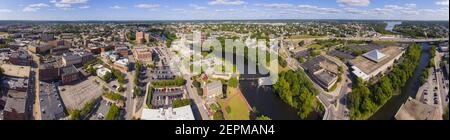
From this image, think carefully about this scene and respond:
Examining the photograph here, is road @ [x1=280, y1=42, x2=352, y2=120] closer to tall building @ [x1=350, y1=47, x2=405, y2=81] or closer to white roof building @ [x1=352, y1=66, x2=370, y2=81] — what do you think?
white roof building @ [x1=352, y1=66, x2=370, y2=81]

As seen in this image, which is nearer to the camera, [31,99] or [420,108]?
[420,108]

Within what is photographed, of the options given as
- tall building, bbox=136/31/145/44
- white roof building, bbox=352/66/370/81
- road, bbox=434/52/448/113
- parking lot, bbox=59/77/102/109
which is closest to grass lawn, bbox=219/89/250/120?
road, bbox=434/52/448/113

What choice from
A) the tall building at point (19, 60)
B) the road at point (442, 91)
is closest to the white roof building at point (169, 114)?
the road at point (442, 91)

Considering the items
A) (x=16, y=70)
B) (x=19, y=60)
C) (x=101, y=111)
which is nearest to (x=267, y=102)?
(x=101, y=111)

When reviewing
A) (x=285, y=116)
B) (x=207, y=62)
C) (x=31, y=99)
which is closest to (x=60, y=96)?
(x=31, y=99)

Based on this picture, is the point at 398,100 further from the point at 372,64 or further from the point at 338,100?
the point at 372,64
